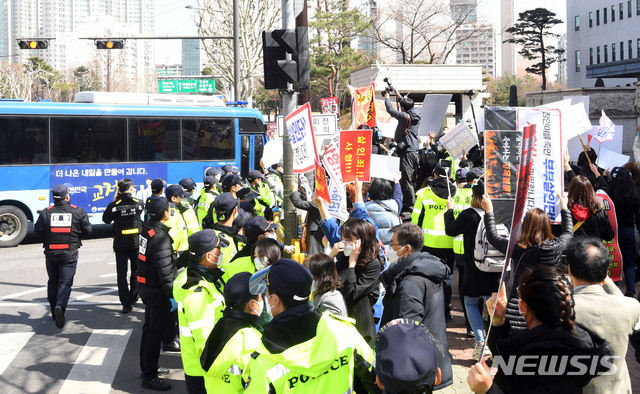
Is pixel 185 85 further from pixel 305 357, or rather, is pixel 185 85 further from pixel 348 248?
pixel 305 357

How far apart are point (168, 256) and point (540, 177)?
3.53 meters

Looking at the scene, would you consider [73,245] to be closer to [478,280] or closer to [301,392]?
[478,280]

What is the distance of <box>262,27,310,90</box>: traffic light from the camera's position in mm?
7289

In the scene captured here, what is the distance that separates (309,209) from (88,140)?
36.3 feet

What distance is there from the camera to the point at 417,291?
4.63 metres

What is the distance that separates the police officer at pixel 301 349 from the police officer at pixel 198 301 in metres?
1.48

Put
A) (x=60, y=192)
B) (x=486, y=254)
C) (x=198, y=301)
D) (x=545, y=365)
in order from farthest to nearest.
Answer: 1. (x=60, y=192)
2. (x=486, y=254)
3. (x=198, y=301)
4. (x=545, y=365)

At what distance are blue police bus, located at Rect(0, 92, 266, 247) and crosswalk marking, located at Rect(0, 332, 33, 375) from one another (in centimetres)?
667

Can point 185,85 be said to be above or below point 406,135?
above

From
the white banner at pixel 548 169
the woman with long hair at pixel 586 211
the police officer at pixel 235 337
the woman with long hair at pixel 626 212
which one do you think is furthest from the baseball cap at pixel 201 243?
the woman with long hair at pixel 626 212

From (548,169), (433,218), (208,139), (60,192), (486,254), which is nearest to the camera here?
(548,169)

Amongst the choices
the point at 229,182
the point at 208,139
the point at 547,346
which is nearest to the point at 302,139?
the point at 229,182

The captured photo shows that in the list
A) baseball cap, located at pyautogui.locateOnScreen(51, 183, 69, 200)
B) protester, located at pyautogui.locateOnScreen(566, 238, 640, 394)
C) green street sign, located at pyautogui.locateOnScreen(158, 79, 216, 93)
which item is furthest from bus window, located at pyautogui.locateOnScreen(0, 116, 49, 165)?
green street sign, located at pyautogui.locateOnScreen(158, 79, 216, 93)

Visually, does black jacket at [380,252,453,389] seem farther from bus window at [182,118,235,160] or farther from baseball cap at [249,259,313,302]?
bus window at [182,118,235,160]
